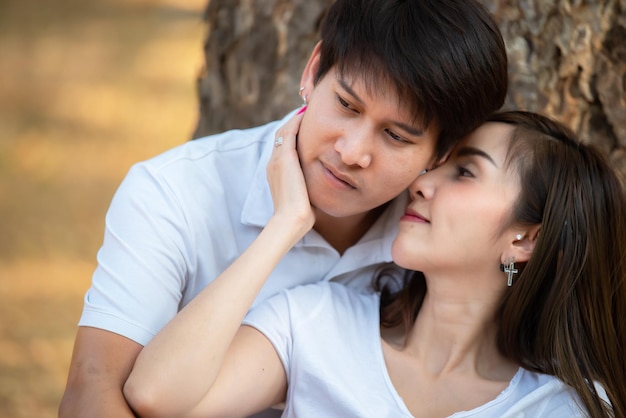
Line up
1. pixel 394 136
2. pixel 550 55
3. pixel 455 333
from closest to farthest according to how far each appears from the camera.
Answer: pixel 394 136 < pixel 455 333 < pixel 550 55

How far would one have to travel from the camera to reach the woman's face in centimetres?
219

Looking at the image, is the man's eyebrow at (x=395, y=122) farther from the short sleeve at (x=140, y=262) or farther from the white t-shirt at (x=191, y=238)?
the short sleeve at (x=140, y=262)

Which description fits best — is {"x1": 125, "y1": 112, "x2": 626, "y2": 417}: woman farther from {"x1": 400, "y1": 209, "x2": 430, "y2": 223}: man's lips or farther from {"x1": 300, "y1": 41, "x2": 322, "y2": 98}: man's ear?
{"x1": 300, "y1": 41, "x2": 322, "y2": 98}: man's ear

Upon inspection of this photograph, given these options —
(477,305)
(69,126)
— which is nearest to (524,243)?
(477,305)

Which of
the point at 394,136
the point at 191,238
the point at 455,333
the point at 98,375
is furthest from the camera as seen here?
the point at 455,333

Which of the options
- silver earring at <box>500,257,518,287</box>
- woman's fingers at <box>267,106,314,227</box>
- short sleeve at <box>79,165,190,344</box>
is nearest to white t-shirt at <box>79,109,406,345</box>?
short sleeve at <box>79,165,190,344</box>

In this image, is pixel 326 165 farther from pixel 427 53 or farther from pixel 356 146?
pixel 427 53

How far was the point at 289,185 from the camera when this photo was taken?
7.14ft

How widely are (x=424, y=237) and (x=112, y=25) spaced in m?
5.33

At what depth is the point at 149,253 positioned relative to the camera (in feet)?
6.89

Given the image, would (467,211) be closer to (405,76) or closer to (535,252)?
(535,252)

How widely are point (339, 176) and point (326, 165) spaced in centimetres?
5

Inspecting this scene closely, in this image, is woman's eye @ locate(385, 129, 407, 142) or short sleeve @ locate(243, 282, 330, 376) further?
short sleeve @ locate(243, 282, 330, 376)

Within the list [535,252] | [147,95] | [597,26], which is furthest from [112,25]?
[535,252]
